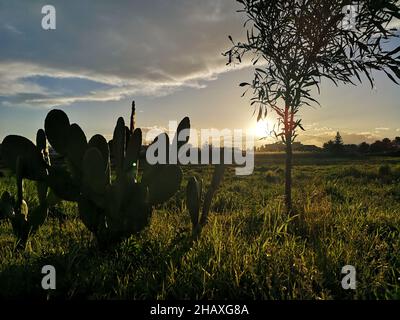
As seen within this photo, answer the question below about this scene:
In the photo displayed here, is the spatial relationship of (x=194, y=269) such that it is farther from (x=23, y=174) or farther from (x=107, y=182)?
(x=23, y=174)

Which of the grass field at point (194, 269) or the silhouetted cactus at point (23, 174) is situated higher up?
the silhouetted cactus at point (23, 174)

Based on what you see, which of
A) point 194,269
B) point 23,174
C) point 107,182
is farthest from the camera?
point 23,174

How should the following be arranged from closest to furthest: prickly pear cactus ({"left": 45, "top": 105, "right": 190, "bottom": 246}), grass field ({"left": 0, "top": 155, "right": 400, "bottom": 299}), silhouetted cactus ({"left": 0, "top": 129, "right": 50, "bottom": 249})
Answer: grass field ({"left": 0, "top": 155, "right": 400, "bottom": 299}) → prickly pear cactus ({"left": 45, "top": 105, "right": 190, "bottom": 246}) → silhouetted cactus ({"left": 0, "top": 129, "right": 50, "bottom": 249})

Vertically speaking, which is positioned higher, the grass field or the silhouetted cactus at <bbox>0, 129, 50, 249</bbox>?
the silhouetted cactus at <bbox>0, 129, 50, 249</bbox>

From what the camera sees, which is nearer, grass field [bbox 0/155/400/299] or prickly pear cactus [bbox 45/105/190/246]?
grass field [bbox 0/155/400/299]

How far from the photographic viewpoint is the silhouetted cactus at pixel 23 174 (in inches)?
156

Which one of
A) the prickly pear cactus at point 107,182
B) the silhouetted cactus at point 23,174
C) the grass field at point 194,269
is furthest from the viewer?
the silhouetted cactus at point 23,174

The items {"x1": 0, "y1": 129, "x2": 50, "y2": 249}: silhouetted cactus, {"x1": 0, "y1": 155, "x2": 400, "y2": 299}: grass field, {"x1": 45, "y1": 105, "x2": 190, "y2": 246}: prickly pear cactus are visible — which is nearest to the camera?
{"x1": 0, "y1": 155, "x2": 400, "y2": 299}: grass field

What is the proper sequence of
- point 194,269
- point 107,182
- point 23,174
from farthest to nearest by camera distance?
point 23,174 < point 107,182 < point 194,269

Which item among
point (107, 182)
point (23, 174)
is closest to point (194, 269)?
point (107, 182)

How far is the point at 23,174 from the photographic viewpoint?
4.11 metres

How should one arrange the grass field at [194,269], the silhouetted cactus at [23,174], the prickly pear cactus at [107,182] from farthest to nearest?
Result: the silhouetted cactus at [23,174] → the prickly pear cactus at [107,182] → the grass field at [194,269]

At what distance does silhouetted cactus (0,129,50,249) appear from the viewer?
396cm
